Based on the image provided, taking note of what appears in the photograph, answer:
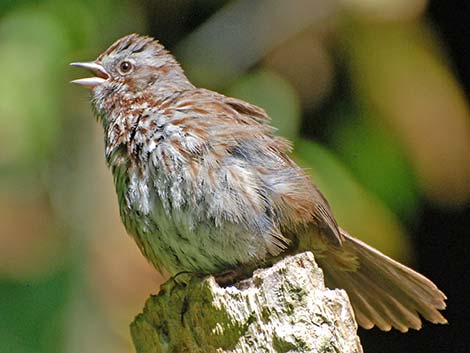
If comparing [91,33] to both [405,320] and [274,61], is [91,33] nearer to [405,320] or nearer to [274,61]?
[274,61]

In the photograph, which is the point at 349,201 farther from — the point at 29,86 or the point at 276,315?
the point at 276,315

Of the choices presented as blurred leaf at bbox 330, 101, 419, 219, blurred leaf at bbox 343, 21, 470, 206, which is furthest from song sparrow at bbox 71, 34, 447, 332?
blurred leaf at bbox 343, 21, 470, 206

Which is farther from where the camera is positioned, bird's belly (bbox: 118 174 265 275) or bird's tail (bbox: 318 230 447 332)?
bird's tail (bbox: 318 230 447 332)

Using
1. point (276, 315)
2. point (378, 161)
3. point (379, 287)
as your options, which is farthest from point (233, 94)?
point (276, 315)

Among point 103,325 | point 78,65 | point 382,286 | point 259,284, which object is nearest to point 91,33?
point 78,65

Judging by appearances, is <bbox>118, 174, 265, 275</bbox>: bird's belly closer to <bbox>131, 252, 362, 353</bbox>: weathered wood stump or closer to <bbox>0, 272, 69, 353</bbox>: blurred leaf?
<bbox>131, 252, 362, 353</bbox>: weathered wood stump

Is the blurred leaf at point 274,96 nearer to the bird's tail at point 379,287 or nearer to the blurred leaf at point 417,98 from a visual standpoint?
the blurred leaf at point 417,98
